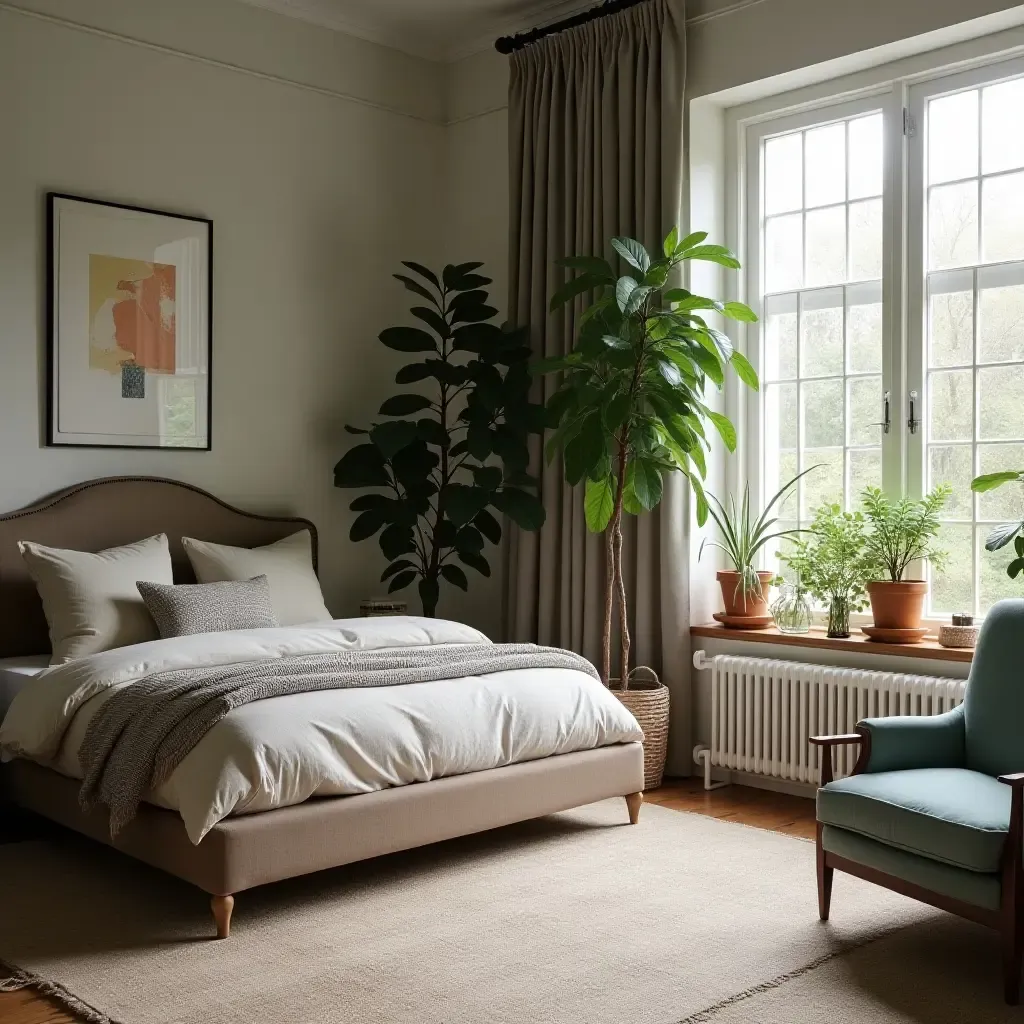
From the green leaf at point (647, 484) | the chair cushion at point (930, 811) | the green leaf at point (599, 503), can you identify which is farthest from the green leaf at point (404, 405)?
the chair cushion at point (930, 811)

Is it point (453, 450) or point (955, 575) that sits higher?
point (453, 450)

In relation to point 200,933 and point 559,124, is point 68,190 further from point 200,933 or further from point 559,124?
point 200,933

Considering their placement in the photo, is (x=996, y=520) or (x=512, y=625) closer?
(x=996, y=520)

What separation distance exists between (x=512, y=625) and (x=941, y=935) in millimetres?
2592

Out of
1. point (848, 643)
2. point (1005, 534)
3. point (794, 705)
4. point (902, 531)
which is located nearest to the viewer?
point (1005, 534)

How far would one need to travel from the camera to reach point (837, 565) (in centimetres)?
434

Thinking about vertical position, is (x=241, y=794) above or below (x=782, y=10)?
below

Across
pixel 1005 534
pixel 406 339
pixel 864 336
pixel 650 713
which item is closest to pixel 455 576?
pixel 406 339

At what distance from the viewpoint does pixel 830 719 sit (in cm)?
423

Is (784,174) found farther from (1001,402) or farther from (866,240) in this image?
(1001,402)

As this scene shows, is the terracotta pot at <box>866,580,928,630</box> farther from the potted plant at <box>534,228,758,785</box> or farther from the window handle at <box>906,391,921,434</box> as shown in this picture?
the potted plant at <box>534,228,758,785</box>

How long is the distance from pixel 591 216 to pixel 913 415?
62.7 inches

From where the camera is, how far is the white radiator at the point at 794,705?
4.02 meters

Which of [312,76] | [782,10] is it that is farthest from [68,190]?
[782,10]
